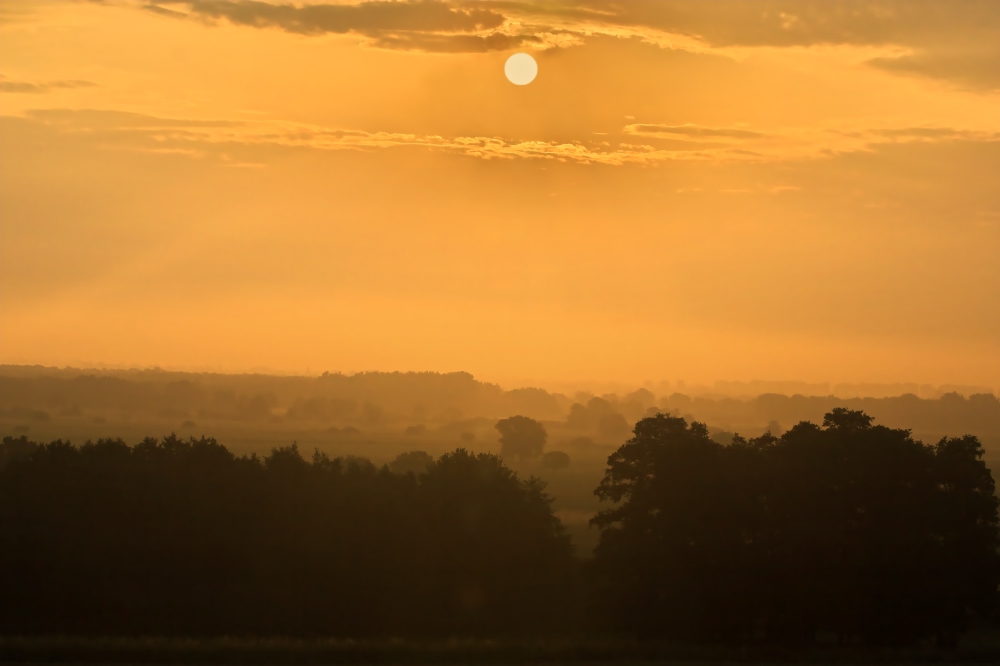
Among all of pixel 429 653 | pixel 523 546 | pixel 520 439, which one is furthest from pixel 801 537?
pixel 520 439

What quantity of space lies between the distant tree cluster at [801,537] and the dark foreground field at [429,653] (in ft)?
14.9

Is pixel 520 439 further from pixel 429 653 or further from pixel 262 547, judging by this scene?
pixel 429 653

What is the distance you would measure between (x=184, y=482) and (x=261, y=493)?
365 centimetres

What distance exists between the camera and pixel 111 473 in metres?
46.9

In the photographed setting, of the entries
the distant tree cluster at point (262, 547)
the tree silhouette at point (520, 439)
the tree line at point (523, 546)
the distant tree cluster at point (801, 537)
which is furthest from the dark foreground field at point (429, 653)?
the tree silhouette at point (520, 439)

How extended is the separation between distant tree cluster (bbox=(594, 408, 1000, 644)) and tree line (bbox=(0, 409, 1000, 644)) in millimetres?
83

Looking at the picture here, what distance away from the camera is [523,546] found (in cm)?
4744

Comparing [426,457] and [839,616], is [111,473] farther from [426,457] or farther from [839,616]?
[426,457]

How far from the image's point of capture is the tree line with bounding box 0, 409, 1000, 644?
39.1 meters

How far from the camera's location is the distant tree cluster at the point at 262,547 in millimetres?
41656

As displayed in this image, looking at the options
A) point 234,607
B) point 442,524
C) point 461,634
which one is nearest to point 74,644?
point 234,607

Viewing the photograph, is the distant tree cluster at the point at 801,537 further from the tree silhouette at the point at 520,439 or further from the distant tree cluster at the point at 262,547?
the tree silhouette at the point at 520,439

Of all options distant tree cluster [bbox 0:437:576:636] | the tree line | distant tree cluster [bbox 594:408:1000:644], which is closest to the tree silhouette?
distant tree cluster [bbox 0:437:576:636]

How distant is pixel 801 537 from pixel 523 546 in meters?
13.4
